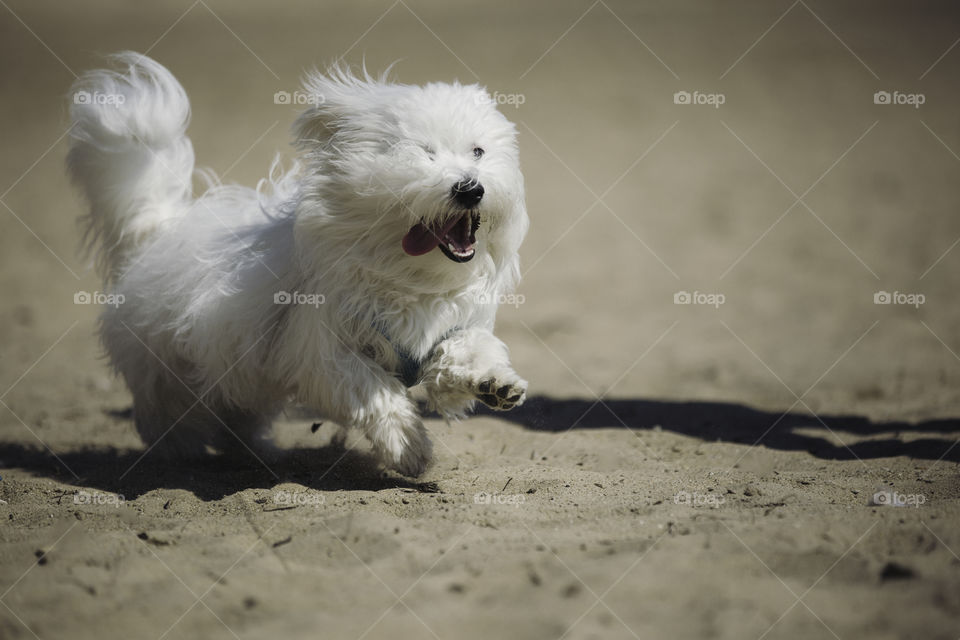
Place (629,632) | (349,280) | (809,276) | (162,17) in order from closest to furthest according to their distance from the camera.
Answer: (629,632) < (349,280) < (809,276) < (162,17)

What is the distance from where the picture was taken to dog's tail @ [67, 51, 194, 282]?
476 centimetres

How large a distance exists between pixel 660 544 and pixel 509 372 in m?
1.10

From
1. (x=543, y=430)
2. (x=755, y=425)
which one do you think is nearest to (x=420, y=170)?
(x=543, y=430)

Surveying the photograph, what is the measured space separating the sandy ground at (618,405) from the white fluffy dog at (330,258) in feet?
1.60

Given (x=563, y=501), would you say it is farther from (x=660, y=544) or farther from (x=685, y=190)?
(x=685, y=190)

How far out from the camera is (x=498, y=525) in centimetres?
348

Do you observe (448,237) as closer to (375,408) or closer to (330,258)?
(330,258)

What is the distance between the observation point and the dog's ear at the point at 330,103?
4.02m

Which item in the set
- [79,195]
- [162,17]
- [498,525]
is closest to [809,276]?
[498,525]

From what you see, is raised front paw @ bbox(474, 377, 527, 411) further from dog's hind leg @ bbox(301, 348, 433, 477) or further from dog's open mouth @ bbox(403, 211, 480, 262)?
dog's open mouth @ bbox(403, 211, 480, 262)

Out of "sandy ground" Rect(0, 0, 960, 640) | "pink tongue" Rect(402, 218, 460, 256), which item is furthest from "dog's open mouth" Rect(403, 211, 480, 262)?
"sandy ground" Rect(0, 0, 960, 640)

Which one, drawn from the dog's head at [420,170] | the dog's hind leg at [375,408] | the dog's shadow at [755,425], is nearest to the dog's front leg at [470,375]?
the dog's hind leg at [375,408]

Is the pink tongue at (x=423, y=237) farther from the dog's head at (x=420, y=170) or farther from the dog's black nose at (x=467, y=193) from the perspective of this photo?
the dog's black nose at (x=467, y=193)

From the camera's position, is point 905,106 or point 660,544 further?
point 905,106
